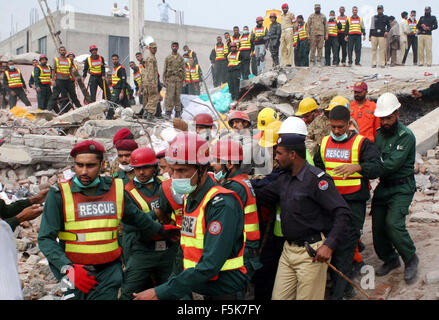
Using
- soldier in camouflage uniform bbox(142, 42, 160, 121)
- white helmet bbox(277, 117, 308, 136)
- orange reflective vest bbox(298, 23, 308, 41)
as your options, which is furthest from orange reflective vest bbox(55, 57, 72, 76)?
white helmet bbox(277, 117, 308, 136)

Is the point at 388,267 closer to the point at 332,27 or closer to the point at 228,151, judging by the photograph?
the point at 228,151

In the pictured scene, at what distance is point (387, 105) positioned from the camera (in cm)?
517

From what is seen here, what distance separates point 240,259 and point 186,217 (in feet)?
1.46

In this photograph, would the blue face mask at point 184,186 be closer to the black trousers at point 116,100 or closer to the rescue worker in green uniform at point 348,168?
the rescue worker in green uniform at point 348,168

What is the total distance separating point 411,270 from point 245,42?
12407 millimetres

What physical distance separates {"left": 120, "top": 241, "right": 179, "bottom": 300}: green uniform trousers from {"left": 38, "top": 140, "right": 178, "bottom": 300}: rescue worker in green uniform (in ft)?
2.32

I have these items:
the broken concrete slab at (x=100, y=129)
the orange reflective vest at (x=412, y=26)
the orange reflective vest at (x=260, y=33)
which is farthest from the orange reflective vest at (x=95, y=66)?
the orange reflective vest at (x=412, y=26)

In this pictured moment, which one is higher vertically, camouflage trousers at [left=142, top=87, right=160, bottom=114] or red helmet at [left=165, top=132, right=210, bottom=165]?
camouflage trousers at [left=142, top=87, right=160, bottom=114]

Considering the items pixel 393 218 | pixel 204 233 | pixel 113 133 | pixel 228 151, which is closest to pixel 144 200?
pixel 228 151

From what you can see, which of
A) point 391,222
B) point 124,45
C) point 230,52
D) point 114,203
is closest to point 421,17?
point 230,52

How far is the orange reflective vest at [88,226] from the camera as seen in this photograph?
366 centimetres

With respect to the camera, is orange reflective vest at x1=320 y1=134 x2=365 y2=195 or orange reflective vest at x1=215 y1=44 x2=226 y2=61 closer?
orange reflective vest at x1=320 y1=134 x2=365 y2=195

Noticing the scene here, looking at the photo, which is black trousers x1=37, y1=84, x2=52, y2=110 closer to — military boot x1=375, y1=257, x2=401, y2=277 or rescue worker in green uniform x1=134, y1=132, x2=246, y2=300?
military boot x1=375, y1=257, x2=401, y2=277

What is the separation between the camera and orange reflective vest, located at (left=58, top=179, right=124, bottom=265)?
3656 mm
